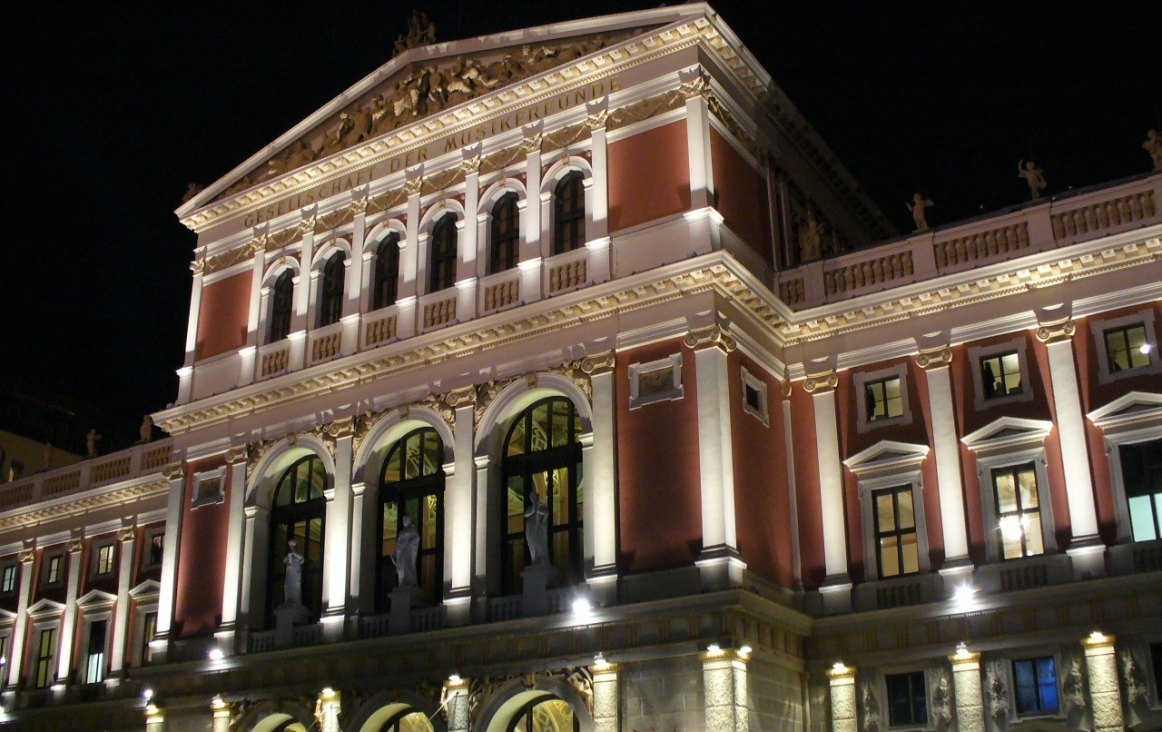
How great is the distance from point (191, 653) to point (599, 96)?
1735cm

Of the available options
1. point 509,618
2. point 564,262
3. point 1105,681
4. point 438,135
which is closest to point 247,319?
point 438,135

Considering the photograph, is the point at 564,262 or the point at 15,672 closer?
the point at 564,262

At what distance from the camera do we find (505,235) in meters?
32.9

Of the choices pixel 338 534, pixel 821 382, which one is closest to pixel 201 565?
pixel 338 534

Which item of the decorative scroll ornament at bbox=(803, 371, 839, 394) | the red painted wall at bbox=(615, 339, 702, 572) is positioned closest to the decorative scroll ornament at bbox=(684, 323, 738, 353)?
the red painted wall at bbox=(615, 339, 702, 572)

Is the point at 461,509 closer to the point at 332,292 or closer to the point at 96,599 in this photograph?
the point at 332,292

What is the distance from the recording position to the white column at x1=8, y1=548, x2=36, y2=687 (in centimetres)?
4256

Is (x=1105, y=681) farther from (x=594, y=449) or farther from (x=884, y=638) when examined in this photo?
(x=594, y=449)

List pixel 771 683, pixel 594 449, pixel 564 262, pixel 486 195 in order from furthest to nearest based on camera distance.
Answer: pixel 486 195
pixel 564 262
pixel 594 449
pixel 771 683

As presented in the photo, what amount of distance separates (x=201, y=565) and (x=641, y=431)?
13531mm

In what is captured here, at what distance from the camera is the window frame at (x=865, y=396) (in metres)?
29.3

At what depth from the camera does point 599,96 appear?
32.1 m

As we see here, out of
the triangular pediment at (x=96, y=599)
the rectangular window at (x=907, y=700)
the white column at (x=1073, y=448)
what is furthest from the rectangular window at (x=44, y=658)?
the white column at (x=1073, y=448)

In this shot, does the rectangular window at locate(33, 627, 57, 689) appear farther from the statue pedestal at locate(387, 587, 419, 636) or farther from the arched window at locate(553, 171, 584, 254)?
the arched window at locate(553, 171, 584, 254)
